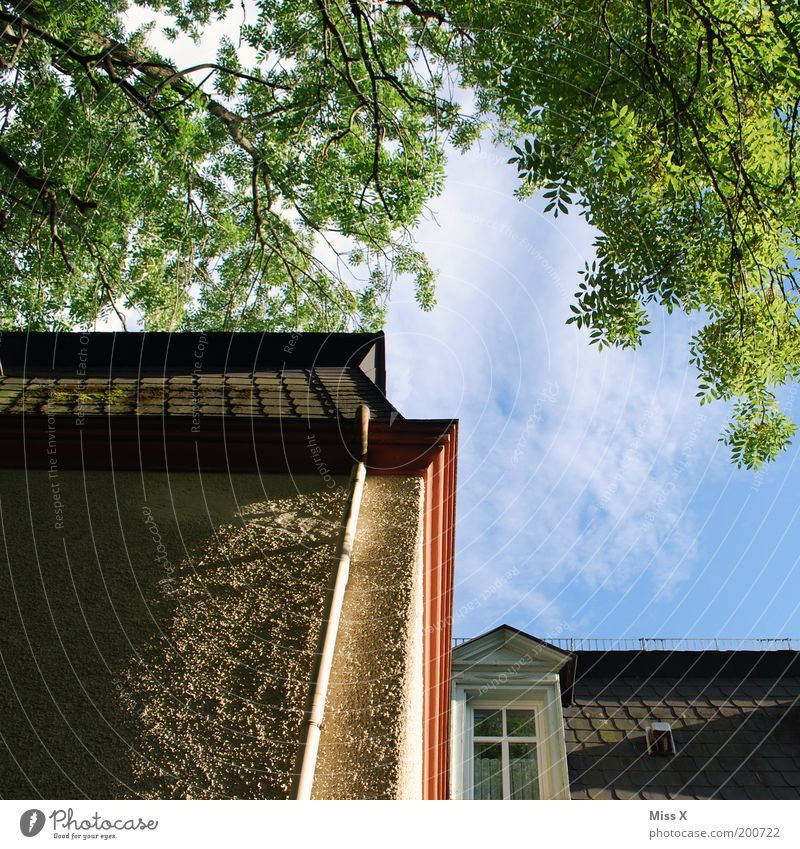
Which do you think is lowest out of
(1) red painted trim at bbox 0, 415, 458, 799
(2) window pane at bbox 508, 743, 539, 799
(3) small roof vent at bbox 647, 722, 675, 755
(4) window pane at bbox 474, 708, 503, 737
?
(2) window pane at bbox 508, 743, 539, 799

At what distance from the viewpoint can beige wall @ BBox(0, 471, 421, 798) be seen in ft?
6.70

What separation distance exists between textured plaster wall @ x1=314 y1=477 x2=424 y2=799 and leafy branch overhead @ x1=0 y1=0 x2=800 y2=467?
1851 mm

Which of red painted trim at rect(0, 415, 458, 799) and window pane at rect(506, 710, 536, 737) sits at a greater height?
red painted trim at rect(0, 415, 458, 799)


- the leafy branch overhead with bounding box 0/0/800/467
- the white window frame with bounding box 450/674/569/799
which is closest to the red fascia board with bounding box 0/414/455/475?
the leafy branch overhead with bounding box 0/0/800/467

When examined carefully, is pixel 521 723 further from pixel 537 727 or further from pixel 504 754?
pixel 504 754

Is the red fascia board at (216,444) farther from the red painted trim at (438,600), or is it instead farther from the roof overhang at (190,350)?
the roof overhang at (190,350)

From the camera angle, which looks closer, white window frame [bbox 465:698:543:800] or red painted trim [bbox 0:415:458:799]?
red painted trim [bbox 0:415:458:799]

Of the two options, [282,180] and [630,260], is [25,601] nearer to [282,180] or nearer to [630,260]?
[630,260]

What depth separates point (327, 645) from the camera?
223 centimetres

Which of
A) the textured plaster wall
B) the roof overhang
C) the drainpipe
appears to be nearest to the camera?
the drainpipe

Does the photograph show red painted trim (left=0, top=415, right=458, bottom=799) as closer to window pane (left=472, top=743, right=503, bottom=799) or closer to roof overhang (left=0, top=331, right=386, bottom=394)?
window pane (left=472, top=743, right=503, bottom=799)

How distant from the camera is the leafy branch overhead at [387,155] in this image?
11.3ft

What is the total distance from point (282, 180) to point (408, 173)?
4.38ft

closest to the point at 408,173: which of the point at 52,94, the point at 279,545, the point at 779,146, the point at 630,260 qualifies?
the point at 630,260
